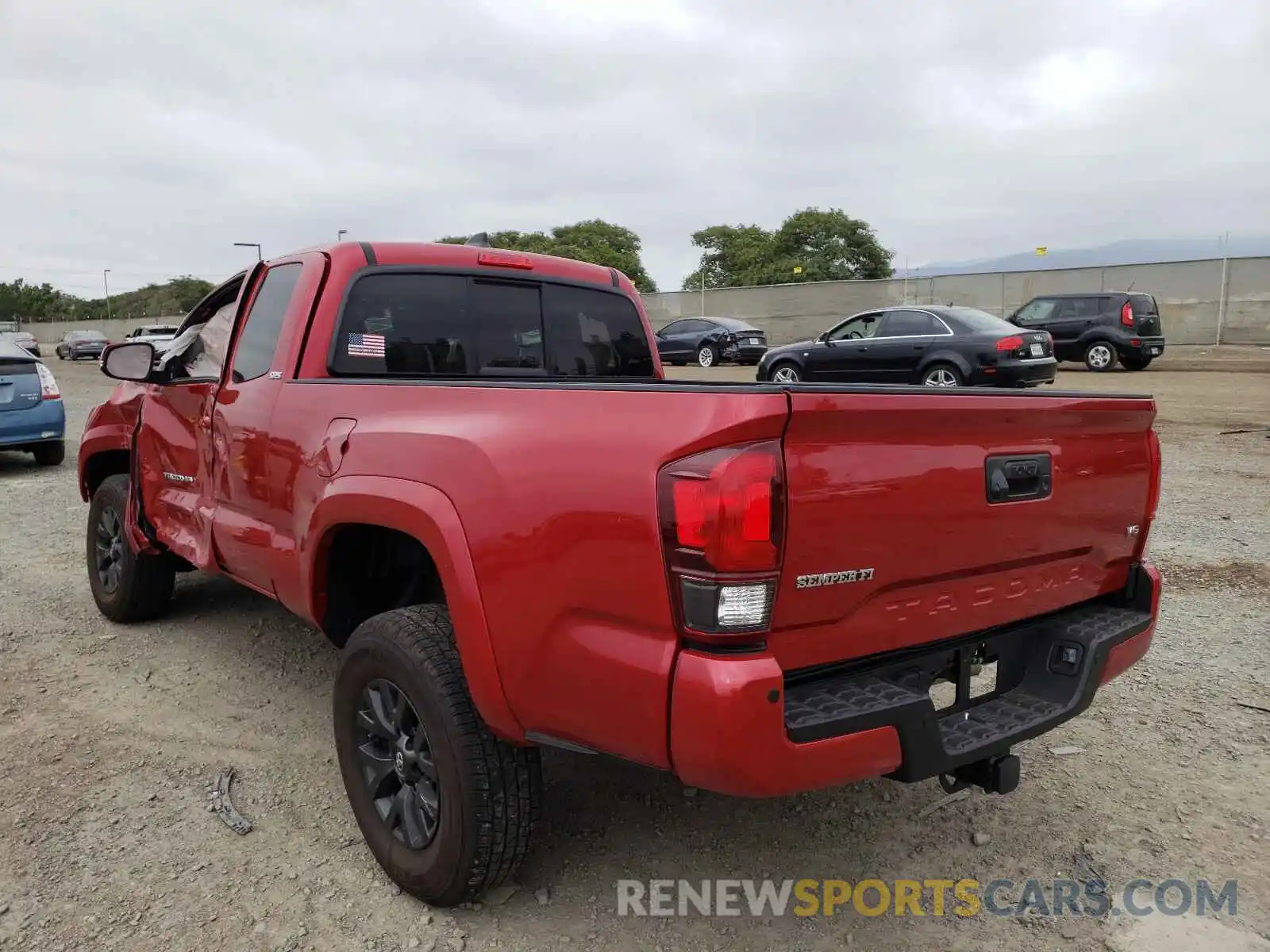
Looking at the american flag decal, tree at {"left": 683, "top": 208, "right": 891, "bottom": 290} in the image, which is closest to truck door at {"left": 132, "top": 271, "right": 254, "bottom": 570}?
the american flag decal

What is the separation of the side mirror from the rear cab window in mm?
1507

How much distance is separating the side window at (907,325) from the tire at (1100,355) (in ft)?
Result: 19.7

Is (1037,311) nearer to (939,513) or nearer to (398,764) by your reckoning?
(939,513)

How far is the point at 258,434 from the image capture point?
3.34 meters

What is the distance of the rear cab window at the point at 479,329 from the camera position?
3.35 m

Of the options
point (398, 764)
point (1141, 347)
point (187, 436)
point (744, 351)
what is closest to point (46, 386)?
point (187, 436)

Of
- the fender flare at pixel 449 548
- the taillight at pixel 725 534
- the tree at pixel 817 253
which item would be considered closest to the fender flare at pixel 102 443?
the fender flare at pixel 449 548

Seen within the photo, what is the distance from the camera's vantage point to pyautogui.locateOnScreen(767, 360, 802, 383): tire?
47.9 feet

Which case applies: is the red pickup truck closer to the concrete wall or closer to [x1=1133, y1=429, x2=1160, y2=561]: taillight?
[x1=1133, y1=429, x2=1160, y2=561]: taillight

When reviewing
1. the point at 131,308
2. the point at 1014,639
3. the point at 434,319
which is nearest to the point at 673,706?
the point at 1014,639

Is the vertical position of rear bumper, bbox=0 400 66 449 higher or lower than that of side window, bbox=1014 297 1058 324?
lower

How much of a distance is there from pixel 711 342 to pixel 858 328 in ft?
26.3

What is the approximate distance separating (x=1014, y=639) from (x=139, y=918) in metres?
2.54

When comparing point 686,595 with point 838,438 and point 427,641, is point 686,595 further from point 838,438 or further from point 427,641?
point 427,641
